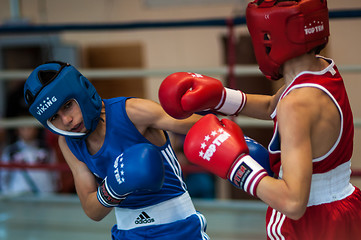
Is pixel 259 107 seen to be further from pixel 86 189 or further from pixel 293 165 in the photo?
pixel 86 189

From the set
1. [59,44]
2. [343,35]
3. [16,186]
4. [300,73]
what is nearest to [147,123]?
[300,73]

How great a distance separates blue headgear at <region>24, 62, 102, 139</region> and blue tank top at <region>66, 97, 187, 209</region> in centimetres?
7

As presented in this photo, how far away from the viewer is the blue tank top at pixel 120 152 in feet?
5.01

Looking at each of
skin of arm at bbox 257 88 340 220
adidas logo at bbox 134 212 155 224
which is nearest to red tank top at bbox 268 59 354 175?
skin of arm at bbox 257 88 340 220

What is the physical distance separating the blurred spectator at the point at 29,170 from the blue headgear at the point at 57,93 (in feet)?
7.19

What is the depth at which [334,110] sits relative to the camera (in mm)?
1146

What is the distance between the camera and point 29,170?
3.67 meters

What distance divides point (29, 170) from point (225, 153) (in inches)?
113

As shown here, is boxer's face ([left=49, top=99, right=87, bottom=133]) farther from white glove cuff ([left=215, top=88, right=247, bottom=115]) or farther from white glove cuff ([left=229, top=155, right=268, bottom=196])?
white glove cuff ([left=229, top=155, right=268, bottom=196])

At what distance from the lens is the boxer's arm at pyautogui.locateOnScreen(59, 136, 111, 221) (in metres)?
1.51

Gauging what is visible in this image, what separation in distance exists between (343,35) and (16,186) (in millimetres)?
3179

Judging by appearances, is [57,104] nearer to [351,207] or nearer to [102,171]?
[102,171]

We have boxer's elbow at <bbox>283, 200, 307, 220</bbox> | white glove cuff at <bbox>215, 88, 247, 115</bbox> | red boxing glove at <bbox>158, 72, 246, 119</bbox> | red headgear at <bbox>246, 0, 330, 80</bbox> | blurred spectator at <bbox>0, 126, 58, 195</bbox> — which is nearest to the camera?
boxer's elbow at <bbox>283, 200, 307, 220</bbox>

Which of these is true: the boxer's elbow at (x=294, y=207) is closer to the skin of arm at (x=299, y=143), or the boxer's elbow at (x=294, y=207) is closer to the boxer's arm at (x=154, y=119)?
the skin of arm at (x=299, y=143)
